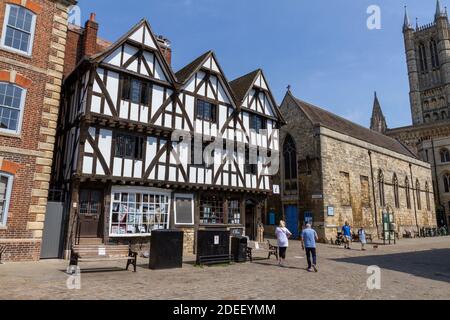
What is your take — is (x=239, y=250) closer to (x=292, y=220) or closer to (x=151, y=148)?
(x=151, y=148)

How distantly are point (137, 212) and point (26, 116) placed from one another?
6.13m

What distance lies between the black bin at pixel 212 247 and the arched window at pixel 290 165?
14.9 m

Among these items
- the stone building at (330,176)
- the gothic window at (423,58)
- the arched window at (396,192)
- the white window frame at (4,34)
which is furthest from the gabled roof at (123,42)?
the gothic window at (423,58)

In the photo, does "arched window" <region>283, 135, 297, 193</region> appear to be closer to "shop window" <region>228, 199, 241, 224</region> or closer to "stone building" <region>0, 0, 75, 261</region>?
"shop window" <region>228, 199, 241, 224</region>

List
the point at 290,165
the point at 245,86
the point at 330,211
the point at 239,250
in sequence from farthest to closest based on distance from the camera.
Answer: the point at 290,165 → the point at 330,211 → the point at 245,86 → the point at 239,250

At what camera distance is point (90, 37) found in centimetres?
1689

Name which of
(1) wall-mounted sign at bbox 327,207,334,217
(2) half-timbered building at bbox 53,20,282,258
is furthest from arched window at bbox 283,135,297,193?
(2) half-timbered building at bbox 53,20,282,258

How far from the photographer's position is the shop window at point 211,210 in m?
17.7

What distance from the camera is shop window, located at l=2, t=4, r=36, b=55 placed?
11375 millimetres

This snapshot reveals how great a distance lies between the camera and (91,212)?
1363cm

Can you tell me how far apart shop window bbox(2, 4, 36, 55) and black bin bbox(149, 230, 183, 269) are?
28.4 ft

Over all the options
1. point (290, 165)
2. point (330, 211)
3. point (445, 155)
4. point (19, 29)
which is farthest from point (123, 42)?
point (445, 155)

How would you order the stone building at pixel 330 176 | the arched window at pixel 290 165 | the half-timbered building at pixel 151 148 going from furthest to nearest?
1. the arched window at pixel 290 165
2. the stone building at pixel 330 176
3. the half-timbered building at pixel 151 148

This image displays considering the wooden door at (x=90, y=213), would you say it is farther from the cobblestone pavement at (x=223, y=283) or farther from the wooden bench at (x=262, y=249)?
the wooden bench at (x=262, y=249)
